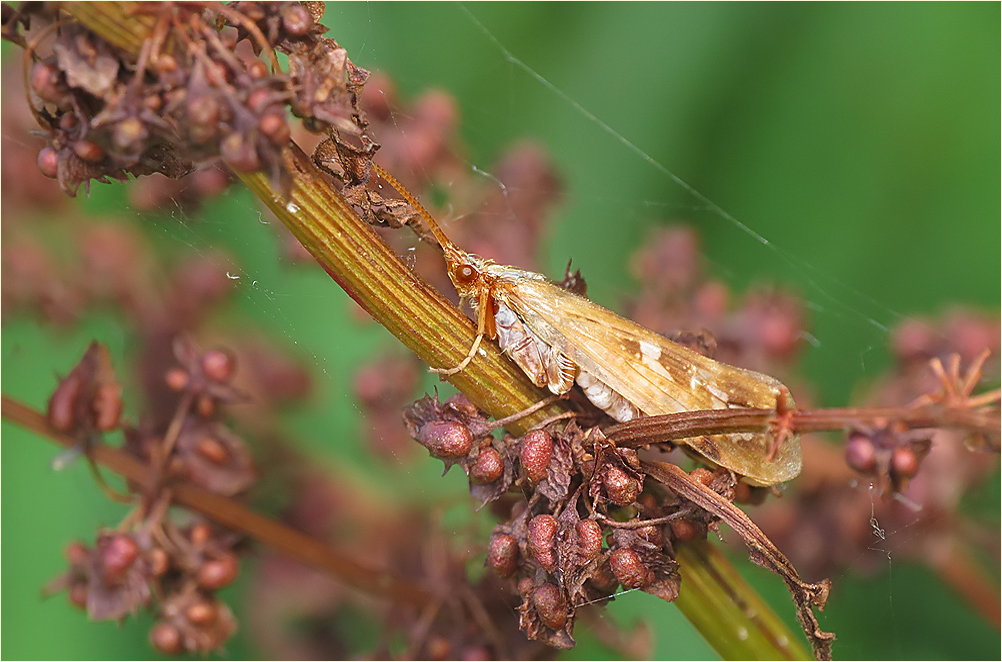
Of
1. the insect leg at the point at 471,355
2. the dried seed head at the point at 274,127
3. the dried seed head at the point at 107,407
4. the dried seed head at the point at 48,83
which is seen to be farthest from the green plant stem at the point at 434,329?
the dried seed head at the point at 107,407

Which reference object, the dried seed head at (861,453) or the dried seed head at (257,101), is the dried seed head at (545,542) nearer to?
the dried seed head at (861,453)

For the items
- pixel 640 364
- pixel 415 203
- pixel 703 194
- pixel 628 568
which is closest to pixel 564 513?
pixel 628 568

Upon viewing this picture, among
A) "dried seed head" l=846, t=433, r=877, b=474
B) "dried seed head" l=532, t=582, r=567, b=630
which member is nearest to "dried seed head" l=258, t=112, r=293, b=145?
"dried seed head" l=532, t=582, r=567, b=630

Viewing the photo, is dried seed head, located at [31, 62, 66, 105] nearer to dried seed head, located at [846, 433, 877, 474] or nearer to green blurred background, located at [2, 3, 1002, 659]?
green blurred background, located at [2, 3, 1002, 659]

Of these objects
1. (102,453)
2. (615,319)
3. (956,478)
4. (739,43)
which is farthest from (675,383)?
(739,43)

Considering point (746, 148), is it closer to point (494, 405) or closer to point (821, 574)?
point (821, 574)

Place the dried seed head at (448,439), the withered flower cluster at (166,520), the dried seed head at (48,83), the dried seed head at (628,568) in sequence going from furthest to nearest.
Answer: the withered flower cluster at (166,520) → the dried seed head at (448,439) → the dried seed head at (628,568) → the dried seed head at (48,83)
